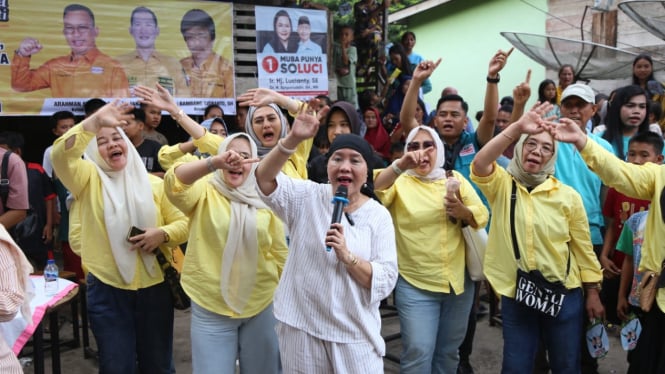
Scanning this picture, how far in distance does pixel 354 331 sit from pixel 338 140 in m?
0.89

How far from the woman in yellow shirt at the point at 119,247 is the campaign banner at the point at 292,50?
4.37m

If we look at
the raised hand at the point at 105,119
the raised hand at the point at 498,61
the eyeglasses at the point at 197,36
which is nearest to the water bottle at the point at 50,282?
the raised hand at the point at 105,119

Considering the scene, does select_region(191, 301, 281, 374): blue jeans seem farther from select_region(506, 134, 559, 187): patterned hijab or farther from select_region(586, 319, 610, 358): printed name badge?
select_region(586, 319, 610, 358): printed name badge

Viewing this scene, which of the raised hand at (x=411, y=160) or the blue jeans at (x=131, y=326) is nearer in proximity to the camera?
the raised hand at (x=411, y=160)

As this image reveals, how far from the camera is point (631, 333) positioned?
3695mm

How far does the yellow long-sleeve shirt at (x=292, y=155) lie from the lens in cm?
372

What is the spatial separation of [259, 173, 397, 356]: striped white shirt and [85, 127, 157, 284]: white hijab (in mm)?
1162

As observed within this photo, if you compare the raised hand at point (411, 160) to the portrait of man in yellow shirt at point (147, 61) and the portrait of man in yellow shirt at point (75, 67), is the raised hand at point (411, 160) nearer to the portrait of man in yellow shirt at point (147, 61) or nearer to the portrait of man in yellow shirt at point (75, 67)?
the portrait of man in yellow shirt at point (147, 61)

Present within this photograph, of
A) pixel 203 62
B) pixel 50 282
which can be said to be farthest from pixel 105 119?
pixel 203 62

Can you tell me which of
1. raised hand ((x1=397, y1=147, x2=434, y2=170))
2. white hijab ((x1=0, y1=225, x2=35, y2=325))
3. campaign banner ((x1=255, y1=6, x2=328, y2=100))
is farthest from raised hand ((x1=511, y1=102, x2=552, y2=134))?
campaign banner ((x1=255, y1=6, x2=328, y2=100))

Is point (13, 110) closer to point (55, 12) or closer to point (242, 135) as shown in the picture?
point (55, 12)

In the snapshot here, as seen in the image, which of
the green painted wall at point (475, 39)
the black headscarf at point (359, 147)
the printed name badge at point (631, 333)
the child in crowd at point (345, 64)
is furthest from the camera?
the green painted wall at point (475, 39)

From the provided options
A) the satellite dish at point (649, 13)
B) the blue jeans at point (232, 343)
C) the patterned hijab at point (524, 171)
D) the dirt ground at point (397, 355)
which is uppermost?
the satellite dish at point (649, 13)

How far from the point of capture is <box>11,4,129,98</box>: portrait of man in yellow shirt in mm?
6492
